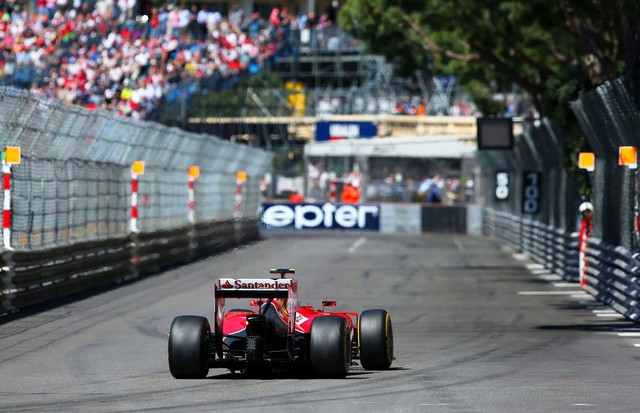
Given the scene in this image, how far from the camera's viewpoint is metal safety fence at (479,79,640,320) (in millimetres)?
19344

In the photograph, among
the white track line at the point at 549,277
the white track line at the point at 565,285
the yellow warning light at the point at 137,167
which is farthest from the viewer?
the yellow warning light at the point at 137,167

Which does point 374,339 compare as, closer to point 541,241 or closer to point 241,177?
point 541,241

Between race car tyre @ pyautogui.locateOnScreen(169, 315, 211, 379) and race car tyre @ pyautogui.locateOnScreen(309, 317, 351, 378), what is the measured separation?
0.76 metres

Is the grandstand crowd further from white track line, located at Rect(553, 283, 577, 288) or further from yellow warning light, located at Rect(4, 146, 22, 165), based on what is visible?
yellow warning light, located at Rect(4, 146, 22, 165)

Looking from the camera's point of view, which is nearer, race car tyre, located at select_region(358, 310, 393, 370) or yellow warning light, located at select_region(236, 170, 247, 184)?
race car tyre, located at select_region(358, 310, 393, 370)

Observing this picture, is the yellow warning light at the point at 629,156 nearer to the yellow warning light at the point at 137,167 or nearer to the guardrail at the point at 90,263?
the guardrail at the point at 90,263

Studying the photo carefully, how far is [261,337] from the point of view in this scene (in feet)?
39.3

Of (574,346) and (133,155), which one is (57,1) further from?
(574,346)

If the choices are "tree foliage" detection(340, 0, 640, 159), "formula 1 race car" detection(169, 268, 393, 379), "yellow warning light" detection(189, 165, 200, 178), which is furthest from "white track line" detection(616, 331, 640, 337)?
"yellow warning light" detection(189, 165, 200, 178)

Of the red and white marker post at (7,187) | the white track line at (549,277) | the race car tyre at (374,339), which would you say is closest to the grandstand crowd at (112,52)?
the white track line at (549,277)

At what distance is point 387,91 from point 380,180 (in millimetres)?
15297

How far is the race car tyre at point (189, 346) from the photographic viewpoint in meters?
12.0

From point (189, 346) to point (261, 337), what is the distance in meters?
0.52

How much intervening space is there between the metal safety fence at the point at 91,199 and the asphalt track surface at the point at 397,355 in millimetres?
651
